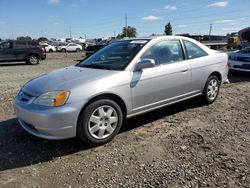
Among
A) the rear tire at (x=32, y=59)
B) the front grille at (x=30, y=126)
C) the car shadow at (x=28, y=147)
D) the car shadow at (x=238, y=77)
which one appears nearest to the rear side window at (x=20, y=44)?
the rear tire at (x=32, y=59)

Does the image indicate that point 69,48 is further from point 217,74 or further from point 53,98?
point 53,98

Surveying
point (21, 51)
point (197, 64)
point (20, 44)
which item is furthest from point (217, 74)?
point (20, 44)

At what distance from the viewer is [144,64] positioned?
4.45 metres

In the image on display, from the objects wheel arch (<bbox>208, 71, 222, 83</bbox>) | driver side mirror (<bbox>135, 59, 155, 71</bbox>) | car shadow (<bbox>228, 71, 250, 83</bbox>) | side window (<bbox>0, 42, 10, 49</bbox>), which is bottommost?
car shadow (<bbox>228, 71, 250, 83</bbox>)

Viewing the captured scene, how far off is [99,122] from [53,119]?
69 centimetres

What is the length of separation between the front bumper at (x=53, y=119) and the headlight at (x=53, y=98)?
61 millimetres

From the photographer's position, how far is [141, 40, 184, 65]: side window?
4.86 m

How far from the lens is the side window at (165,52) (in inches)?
191

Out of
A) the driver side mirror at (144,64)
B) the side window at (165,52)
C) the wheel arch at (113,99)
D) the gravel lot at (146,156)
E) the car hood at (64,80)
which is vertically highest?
the side window at (165,52)

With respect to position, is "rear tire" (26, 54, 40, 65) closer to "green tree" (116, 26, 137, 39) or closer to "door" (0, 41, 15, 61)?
"door" (0, 41, 15, 61)

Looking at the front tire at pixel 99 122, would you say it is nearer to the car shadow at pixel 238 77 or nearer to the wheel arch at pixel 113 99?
the wheel arch at pixel 113 99

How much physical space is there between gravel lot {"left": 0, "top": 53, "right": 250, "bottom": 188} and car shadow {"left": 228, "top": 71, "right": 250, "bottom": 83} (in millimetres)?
4030

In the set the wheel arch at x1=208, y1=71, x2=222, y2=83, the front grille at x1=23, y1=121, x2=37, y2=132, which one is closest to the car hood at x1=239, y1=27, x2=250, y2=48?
the wheel arch at x1=208, y1=71, x2=222, y2=83

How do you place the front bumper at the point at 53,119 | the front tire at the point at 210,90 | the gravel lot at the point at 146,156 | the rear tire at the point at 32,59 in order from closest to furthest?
the gravel lot at the point at 146,156 → the front bumper at the point at 53,119 → the front tire at the point at 210,90 → the rear tire at the point at 32,59
